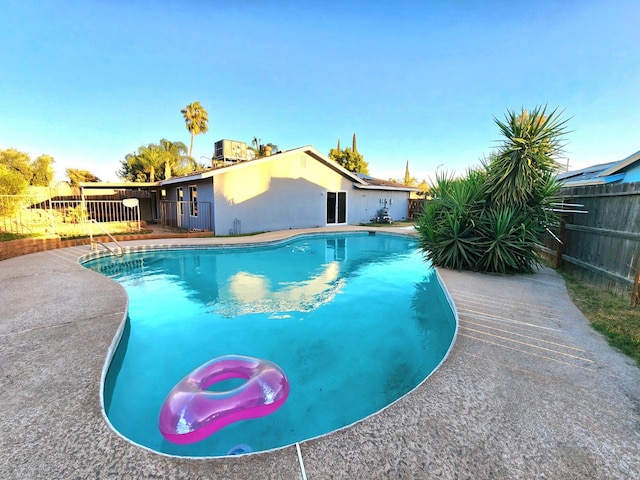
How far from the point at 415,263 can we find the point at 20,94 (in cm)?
2294

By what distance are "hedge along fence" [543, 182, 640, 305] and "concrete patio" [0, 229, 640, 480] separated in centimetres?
214

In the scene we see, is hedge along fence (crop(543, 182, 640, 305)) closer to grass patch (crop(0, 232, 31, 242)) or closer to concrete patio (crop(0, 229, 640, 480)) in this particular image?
concrete patio (crop(0, 229, 640, 480))

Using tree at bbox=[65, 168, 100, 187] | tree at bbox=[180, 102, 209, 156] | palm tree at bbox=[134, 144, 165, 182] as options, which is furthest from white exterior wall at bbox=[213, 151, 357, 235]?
tree at bbox=[65, 168, 100, 187]

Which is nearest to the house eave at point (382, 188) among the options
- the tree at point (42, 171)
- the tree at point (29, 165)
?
the tree at point (29, 165)

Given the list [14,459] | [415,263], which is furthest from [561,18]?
[14,459]

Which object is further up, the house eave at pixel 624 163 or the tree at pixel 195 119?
the tree at pixel 195 119

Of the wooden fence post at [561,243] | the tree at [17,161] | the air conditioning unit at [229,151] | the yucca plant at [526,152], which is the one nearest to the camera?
the yucca plant at [526,152]

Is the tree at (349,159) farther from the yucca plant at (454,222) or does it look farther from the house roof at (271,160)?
the yucca plant at (454,222)

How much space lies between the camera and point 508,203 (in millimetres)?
7266

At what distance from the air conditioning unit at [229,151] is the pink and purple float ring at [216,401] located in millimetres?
18508

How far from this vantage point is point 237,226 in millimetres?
14695

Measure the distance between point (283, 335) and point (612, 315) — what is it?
16.5ft

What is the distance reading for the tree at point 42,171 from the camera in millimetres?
23078

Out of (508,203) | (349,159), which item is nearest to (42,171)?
(349,159)
